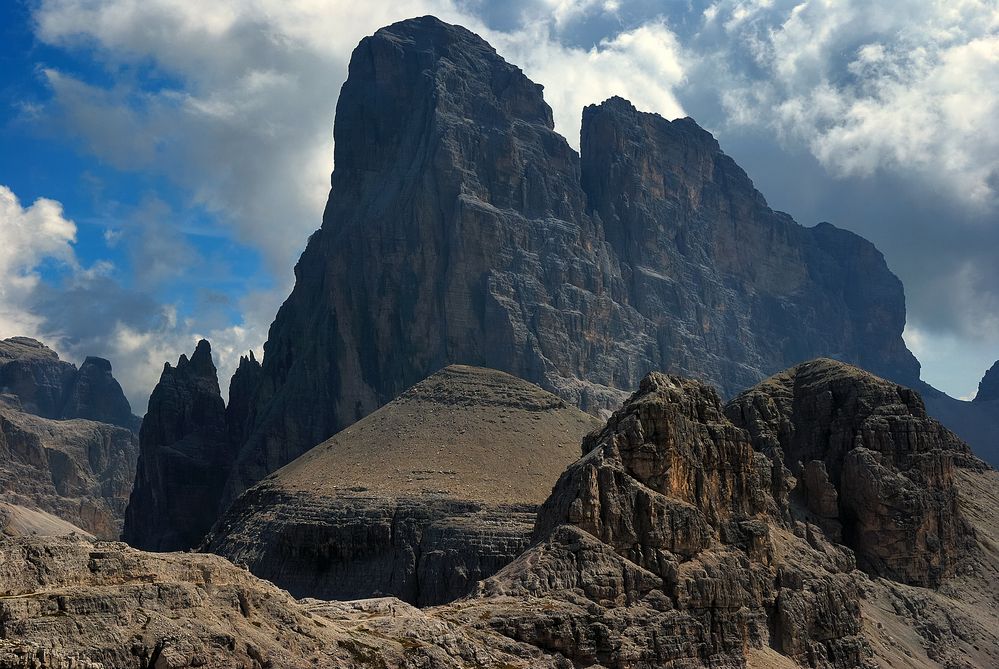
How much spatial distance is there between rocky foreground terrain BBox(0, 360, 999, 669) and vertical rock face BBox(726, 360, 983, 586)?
0.24 metres

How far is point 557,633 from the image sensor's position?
9719 cm

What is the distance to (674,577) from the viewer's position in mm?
108812

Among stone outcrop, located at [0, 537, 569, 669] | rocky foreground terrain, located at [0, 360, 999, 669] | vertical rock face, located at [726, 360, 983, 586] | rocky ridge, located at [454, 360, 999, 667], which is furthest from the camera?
vertical rock face, located at [726, 360, 983, 586]

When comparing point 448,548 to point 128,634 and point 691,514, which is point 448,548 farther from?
point 128,634

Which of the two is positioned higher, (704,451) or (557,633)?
(704,451)

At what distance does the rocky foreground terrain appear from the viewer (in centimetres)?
7388

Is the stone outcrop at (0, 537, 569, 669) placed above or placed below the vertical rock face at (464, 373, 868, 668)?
below

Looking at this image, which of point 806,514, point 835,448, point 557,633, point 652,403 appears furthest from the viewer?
point 835,448

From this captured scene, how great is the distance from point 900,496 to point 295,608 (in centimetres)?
10594

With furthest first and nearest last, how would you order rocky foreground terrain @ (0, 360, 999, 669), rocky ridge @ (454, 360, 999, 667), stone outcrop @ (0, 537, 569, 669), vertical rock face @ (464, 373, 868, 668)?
rocky ridge @ (454, 360, 999, 667), vertical rock face @ (464, 373, 868, 668), rocky foreground terrain @ (0, 360, 999, 669), stone outcrop @ (0, 537, 569, 669)

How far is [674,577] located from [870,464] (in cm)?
7362

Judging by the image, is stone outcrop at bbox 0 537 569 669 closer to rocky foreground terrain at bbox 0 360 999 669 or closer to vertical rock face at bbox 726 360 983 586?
rocky foreground terrain at bbox 0 360 999 669

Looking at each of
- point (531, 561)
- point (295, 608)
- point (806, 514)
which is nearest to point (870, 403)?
point (806, 514)

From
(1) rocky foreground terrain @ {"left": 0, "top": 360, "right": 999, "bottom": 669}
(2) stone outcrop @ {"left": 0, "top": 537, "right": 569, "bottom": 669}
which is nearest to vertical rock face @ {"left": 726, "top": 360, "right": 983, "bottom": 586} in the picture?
(1) rocky foreground terrain @ {"left": 0, "top": 360, "right": 999, "bottom": 669}
